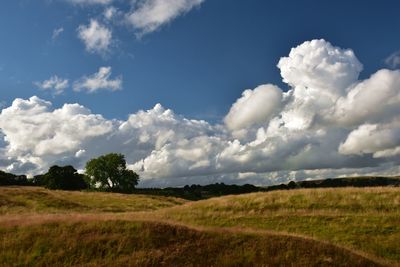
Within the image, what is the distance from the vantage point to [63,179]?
115m

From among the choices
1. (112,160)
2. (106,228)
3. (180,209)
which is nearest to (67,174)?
(112,160)

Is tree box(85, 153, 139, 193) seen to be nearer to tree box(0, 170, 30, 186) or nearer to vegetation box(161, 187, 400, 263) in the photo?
tree box(0, 170, 30, 186)

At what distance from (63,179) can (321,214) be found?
89.5m

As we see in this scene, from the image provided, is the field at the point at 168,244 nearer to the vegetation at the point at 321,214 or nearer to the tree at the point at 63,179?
the vegetation at the point at 321,214

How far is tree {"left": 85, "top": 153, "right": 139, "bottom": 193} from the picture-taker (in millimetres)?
117000

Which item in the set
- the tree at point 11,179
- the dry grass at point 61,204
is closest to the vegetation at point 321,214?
the dry grass at point 61,204

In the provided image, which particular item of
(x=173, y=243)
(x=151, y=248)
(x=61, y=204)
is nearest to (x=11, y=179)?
(x=61, y=204)

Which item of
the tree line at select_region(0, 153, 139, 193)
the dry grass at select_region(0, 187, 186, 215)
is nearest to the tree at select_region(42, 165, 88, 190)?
the tree line at select_region(0, 153, 139, 193)

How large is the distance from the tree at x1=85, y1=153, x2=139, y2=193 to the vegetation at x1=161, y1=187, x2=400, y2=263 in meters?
72.5

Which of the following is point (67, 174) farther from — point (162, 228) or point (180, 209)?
point (162, 228)

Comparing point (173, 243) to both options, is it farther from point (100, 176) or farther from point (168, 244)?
point (100, 176)

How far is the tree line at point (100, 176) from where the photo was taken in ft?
379

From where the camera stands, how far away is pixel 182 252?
70.5ft

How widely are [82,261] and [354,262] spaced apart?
42.6 feet
